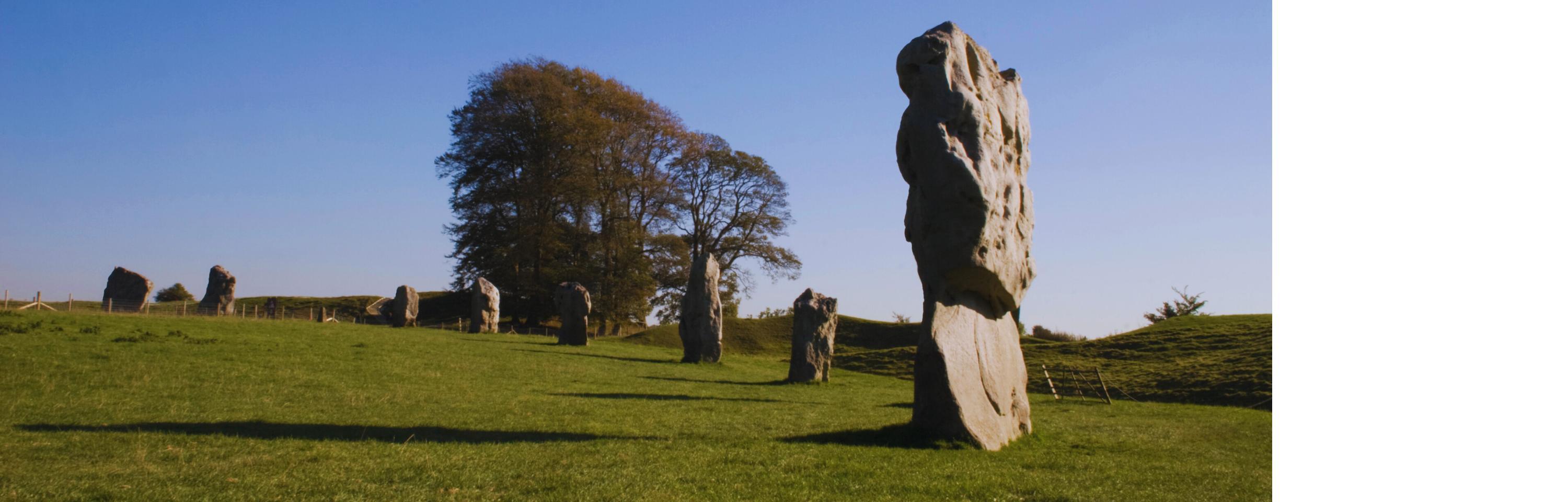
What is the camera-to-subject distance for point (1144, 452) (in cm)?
1081

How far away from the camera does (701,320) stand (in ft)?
92.9

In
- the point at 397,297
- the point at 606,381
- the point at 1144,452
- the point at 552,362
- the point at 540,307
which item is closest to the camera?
the point at 1144,452

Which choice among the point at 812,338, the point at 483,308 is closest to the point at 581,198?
the point at 483,308

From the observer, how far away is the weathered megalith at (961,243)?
404 inches

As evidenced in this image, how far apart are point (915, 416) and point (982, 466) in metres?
1.60

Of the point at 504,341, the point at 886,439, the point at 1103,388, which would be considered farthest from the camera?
the point at 504,341

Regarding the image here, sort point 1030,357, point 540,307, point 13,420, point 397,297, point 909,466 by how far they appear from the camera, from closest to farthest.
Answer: point 909,466 → point 13,420 → point 1030,357 → point 397,297 → point 540,307

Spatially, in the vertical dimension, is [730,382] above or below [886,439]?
below

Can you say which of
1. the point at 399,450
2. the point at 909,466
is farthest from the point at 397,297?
the point at 909,466

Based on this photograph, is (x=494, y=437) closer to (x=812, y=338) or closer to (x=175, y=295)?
(x=812, y=338)

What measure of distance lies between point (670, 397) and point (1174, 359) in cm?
1810

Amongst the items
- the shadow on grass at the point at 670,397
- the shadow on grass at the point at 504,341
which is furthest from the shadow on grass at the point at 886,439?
the shadow on grass at the point at 504,341

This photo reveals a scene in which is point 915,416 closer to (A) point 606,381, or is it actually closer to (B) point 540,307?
(A) point 606,381

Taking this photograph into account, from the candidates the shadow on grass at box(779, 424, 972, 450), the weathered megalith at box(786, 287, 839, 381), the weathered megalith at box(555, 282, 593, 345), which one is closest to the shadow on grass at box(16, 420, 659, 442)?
the shadow on grass at box(779, 424, 972, 450)
